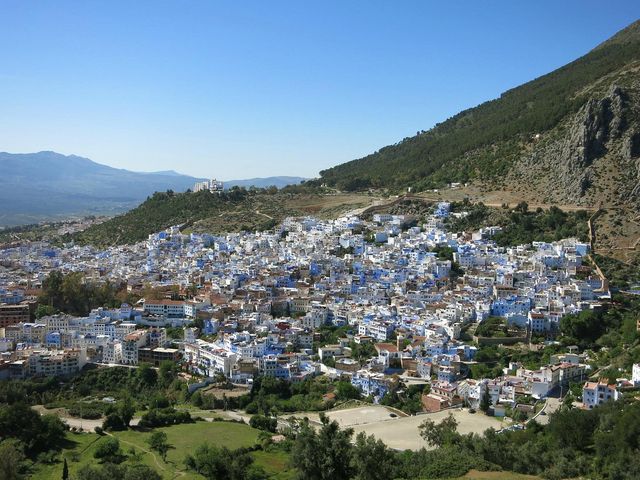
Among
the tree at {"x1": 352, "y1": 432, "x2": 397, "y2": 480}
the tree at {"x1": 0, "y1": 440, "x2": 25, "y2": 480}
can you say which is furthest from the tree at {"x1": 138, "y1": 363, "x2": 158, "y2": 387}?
the tree at {"x1": 352, "y1": 432, "x2": 397, "y2": 480}

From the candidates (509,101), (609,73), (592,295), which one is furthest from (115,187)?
(592,295)

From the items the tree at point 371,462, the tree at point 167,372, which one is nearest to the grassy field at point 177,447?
the tree at point 371,462

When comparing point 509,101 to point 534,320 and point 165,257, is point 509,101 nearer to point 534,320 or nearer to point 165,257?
point 165,257

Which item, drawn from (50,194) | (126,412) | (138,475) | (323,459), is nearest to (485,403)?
(323,459)

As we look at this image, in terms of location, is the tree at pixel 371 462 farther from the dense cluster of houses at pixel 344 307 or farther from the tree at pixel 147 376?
the tree at pixel 147 376

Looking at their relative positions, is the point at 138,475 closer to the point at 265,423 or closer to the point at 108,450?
the point at 108,450
